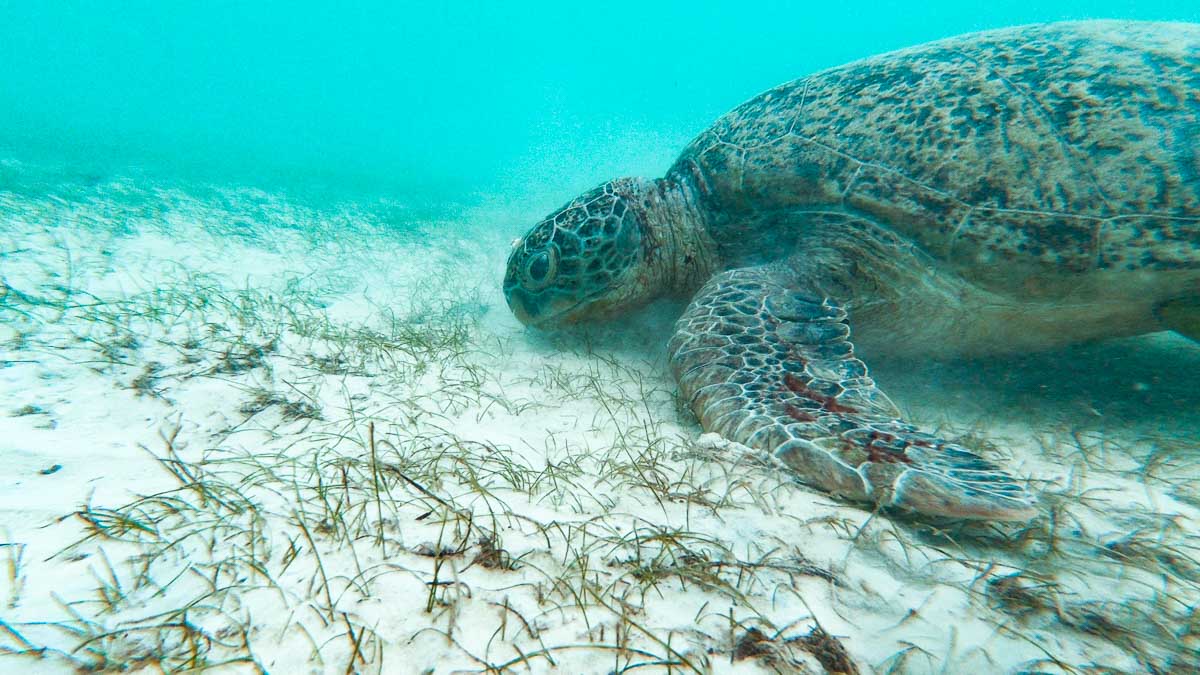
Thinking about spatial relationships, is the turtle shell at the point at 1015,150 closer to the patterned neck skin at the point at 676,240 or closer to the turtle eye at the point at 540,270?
the patterned neck skin at the point at 676,240

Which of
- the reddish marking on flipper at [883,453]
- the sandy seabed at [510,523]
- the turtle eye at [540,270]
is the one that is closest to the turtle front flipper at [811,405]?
the reddish marking on flipper at [883,453]

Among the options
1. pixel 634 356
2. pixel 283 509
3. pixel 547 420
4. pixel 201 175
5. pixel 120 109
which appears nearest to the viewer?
pixel 283 509

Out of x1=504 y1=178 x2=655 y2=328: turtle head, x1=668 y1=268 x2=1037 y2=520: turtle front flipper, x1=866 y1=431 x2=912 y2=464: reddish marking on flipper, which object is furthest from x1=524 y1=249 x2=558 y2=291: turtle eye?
x1=866 y1=431 x2=912 y2=464: reddish marking on flipper

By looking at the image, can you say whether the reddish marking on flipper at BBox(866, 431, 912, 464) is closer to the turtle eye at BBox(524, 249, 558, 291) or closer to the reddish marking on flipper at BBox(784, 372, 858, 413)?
the reddish marking on flipper at BBox(784, 372, 858, 413)

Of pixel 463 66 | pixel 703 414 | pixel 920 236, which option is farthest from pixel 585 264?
pixel 463 66

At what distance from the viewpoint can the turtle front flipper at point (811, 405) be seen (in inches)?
58.2

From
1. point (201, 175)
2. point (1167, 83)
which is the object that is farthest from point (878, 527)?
point (201, 175)

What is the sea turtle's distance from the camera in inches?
80.7

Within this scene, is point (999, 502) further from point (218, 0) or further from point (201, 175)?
point (218, 0)

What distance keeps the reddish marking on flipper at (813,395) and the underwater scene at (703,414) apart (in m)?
0.03

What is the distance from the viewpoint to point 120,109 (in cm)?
3550

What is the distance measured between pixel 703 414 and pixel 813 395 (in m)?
0.50

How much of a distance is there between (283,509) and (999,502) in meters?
2.14

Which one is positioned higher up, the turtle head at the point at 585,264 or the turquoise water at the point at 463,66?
the turquoise water at the point at 463,66
